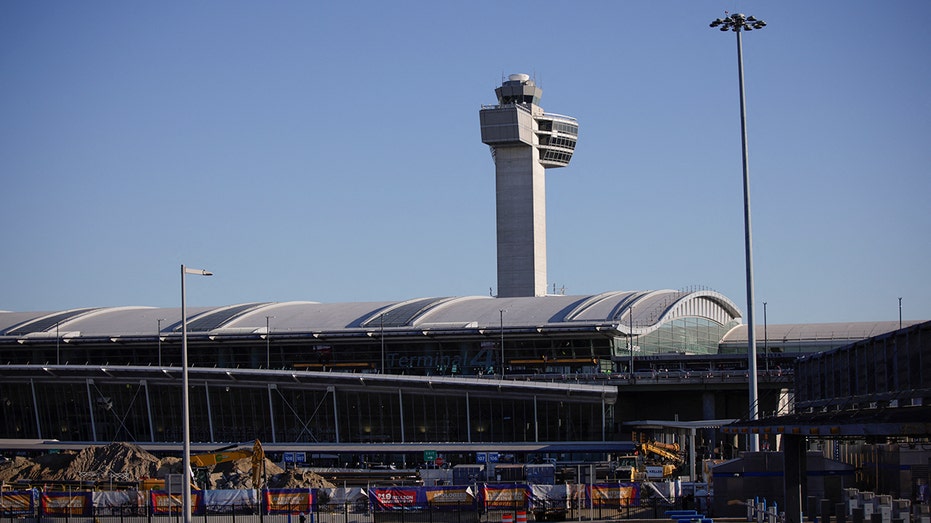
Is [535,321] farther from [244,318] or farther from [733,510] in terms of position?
[733,510]

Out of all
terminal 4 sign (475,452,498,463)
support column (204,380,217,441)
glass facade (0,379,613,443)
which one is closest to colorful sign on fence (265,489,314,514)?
terminal 4 sign (475,452,498,463)

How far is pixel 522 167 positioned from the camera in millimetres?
172875

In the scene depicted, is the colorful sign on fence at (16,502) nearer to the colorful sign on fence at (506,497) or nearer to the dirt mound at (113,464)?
the dirt mound at (113,464)

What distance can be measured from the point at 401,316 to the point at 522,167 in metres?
50.0

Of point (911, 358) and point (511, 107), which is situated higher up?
point (511, 107)

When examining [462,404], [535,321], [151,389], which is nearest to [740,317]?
[535,321]

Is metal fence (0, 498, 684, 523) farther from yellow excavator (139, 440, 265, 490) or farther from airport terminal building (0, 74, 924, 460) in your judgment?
airport terminal building (0, 74, 924, 460)

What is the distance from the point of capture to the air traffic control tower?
16762cm

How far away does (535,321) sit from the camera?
123m

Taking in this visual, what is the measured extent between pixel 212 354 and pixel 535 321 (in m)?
33.1

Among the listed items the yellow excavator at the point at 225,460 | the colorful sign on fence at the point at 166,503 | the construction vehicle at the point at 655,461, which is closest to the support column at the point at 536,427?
the construction vehicle at the point at 655,461

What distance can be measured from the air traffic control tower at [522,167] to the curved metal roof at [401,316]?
91.3ft

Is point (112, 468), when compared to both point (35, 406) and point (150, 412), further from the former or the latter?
point (35, 406)

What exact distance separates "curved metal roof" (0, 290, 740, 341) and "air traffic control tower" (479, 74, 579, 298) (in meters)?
27.8
